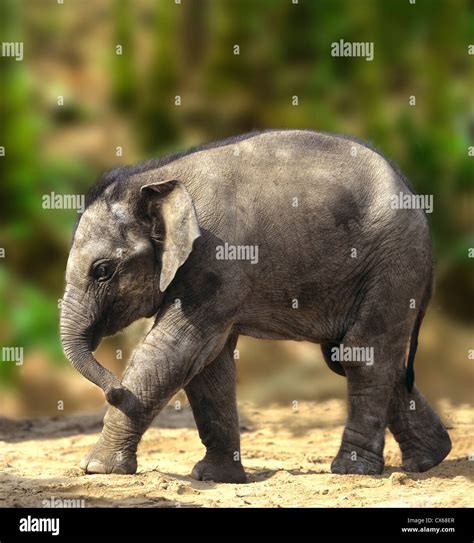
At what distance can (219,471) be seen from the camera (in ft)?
31.9

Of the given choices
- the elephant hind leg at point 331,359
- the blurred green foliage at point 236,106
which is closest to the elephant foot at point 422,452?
the elephant hind leg at point 331,359

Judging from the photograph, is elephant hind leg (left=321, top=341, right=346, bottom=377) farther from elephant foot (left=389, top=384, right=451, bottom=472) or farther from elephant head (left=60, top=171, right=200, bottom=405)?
elephant head (left=60, top=171, right=200, bottom=405)

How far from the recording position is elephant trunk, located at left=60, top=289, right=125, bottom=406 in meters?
9.01

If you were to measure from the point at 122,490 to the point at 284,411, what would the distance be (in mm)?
A: 5497

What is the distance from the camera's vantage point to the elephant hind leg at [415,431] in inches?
408

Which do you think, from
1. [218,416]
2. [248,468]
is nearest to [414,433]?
[248,468]

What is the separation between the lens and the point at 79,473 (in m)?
9.26

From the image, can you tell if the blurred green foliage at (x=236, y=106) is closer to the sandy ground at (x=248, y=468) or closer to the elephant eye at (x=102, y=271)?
the sandy ground at (x=248, y=468)

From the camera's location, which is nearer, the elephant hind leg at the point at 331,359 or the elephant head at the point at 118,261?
the elephant head at the point at 118,261

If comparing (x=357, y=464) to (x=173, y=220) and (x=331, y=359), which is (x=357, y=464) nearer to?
(x=331, y=359)

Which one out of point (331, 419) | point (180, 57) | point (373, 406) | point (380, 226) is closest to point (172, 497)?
point (373, 406)

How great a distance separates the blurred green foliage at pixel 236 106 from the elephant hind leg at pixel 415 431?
255 inches

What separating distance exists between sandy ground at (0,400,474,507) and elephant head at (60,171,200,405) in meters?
0.89

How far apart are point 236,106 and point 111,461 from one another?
36.8 ft
